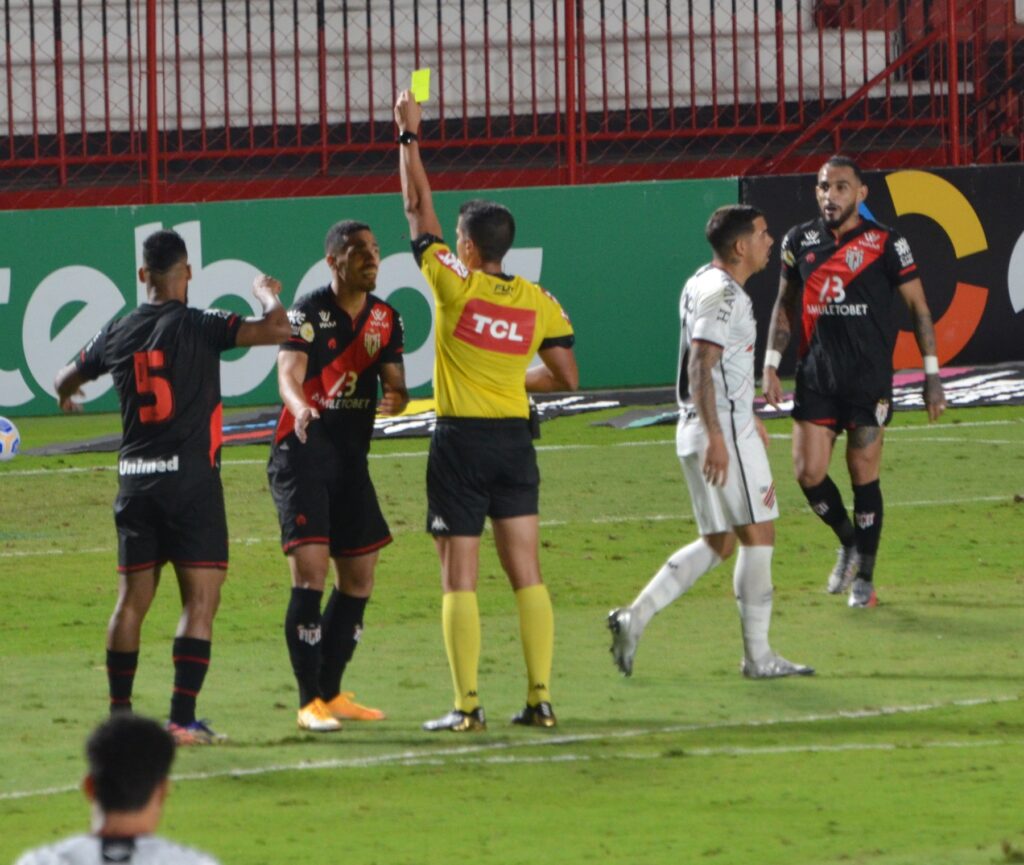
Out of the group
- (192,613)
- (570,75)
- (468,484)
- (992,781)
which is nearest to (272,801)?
(192,613)

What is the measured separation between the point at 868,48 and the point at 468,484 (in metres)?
16.0

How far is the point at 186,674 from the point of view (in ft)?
23.2

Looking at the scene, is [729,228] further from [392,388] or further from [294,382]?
[294,382]

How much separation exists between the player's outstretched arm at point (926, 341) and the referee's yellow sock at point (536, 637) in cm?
329

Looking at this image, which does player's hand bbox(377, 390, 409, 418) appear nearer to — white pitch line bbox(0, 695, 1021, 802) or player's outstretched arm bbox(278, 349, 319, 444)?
player's outstretched arm bbox(278, 349, 319, 444)

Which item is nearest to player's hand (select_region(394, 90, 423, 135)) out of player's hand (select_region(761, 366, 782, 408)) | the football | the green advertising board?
player's hand (select_region(761, 366, 782, 408))

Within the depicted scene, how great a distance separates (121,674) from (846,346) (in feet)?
14.7

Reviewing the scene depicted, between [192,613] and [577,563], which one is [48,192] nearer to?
[577,563]

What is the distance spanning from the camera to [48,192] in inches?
805

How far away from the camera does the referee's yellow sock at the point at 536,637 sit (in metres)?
7.29

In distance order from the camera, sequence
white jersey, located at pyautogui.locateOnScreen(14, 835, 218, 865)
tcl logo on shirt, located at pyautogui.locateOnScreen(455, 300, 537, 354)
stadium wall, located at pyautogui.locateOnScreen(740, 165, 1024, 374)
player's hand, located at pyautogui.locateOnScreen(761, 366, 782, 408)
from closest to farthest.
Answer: white jersey, located at pyautogui.locateOnScreen(14, 835, 218, 865)
tcl logo on shirt, located at pyautogui.locateOnScreen(455, 300, 537, 354)
player's hand, located at pyautogui.locateOnScreen(761, 366, 782, 408)
stadium wall, located at pyautogui.locateOnScreen(740, 165, 1024, 374)

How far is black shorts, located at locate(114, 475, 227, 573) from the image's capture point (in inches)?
279

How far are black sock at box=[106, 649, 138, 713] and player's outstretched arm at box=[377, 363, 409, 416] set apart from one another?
1.37m

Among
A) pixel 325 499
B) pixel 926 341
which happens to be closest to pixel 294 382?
pixel 325 499
